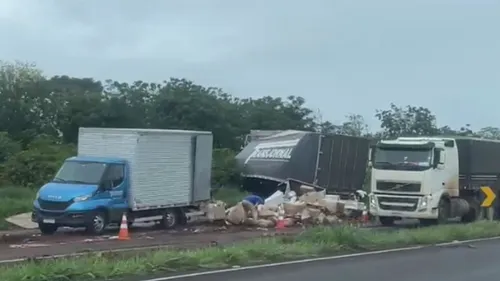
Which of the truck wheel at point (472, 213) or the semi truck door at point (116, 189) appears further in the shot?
the truck wheel at point (472, 213)

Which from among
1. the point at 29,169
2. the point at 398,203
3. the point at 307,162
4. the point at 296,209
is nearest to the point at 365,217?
the point at 307,162

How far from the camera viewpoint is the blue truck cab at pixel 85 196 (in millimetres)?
27156

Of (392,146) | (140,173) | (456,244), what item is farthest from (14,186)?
(456,244)

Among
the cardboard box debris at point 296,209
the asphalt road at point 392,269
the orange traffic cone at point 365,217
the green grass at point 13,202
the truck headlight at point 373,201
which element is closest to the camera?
the asphalt road at point 392,269

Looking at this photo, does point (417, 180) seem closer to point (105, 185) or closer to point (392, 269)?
point (105, 185)

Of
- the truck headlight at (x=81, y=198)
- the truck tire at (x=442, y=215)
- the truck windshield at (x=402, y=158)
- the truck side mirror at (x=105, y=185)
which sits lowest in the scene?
the truck tire at (x=442, y=215)

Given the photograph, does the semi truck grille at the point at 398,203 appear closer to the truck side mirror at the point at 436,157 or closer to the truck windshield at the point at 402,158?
the truck windshield at the point at 402,158

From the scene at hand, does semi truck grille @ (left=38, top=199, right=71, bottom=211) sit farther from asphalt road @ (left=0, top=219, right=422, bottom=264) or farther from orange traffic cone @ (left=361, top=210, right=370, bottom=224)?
orange traffic cone @ (left=361, top=210, right=370, bottom=224)

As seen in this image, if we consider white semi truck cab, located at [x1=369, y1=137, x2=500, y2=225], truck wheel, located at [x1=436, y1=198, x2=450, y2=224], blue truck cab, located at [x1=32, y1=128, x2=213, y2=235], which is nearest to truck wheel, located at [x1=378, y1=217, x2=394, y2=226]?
white semi truck cab, located at [x1=369, y1=137, x2=500, y2=225]

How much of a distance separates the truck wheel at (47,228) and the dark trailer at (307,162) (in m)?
12.2

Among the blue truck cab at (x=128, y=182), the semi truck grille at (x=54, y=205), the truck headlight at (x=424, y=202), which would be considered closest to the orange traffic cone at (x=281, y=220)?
the blue truck cab at (x=128, y=182)

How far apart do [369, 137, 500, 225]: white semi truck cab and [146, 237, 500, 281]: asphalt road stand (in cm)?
972

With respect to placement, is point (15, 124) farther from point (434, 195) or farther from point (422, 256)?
point (422, 256)

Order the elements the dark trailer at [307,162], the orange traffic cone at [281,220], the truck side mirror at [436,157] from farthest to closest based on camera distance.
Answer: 1. the dark trailer at [307,162]
2. the orange traffic cone at [281,220]
3. the truck side mirror at [436,157]
